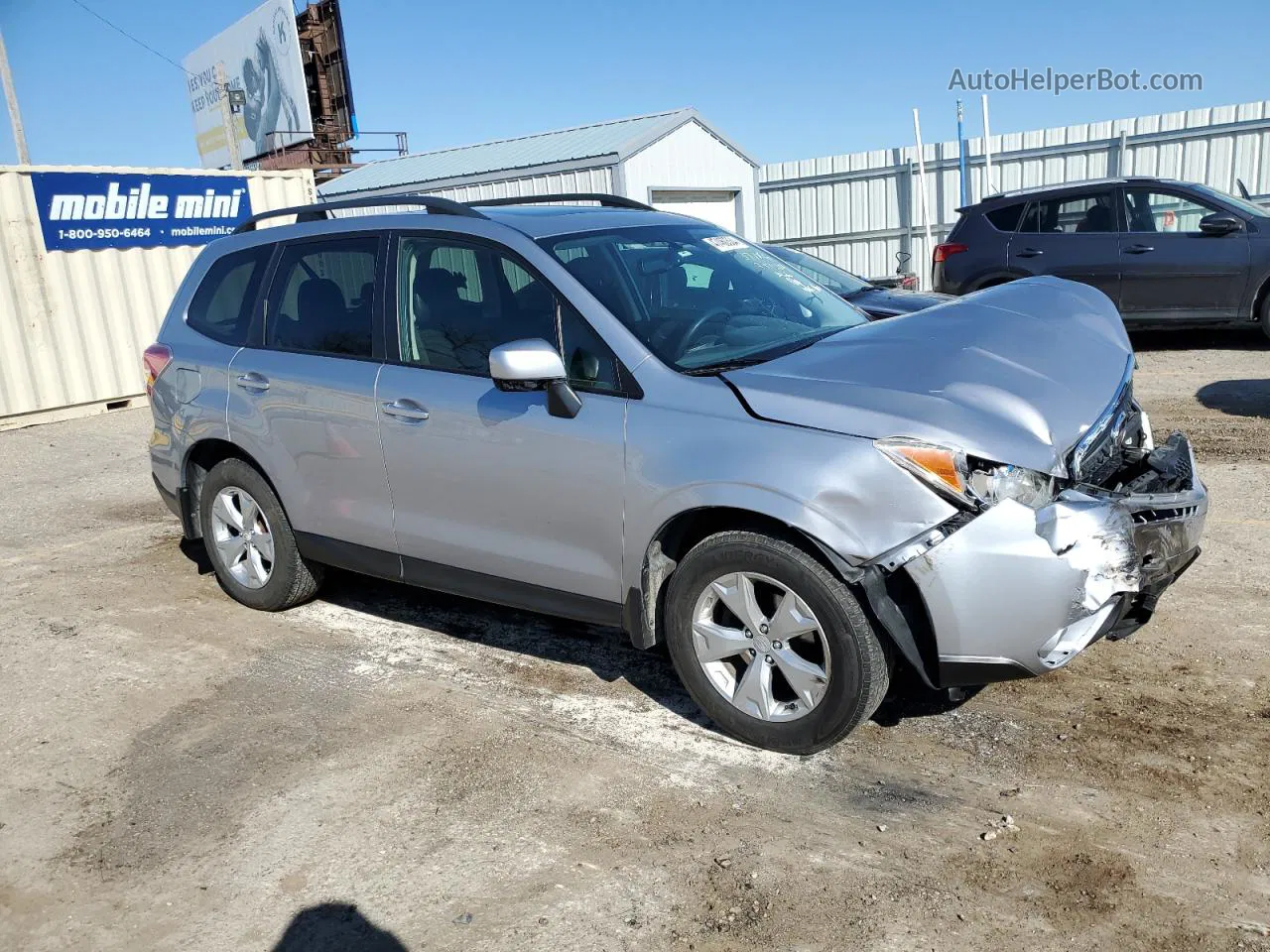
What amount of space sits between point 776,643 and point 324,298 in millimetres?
2664

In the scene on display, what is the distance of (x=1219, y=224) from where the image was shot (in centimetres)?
1044

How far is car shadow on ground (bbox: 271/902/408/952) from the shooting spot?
112 inches

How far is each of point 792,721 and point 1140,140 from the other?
16.5 m

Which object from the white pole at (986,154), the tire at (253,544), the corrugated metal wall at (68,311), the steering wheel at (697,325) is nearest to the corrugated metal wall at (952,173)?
the white pole at (986,154)

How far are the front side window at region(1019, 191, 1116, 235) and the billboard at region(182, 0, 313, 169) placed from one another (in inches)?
1064

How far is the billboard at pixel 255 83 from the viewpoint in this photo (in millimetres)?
33594

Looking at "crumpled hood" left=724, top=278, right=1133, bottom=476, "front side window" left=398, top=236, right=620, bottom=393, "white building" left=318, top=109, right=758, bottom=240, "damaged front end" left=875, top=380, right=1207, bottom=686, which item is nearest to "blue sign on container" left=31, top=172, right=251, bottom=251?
"white building" left=318, top=109, right=758, bottom=240

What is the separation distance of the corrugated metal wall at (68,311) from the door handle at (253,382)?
8132 millimetres

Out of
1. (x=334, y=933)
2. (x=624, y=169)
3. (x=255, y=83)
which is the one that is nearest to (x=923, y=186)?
(x=624, y=169)

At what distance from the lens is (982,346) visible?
3.72m

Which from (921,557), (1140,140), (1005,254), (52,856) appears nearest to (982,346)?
(921,557)

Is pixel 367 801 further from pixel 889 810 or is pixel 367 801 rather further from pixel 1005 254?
pixel 1005 254

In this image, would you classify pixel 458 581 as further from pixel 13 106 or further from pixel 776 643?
pixel 13 106

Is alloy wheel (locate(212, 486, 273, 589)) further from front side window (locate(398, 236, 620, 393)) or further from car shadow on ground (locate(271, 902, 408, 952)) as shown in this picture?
car shadow on ground (locate(271, 902, 408, 952))
